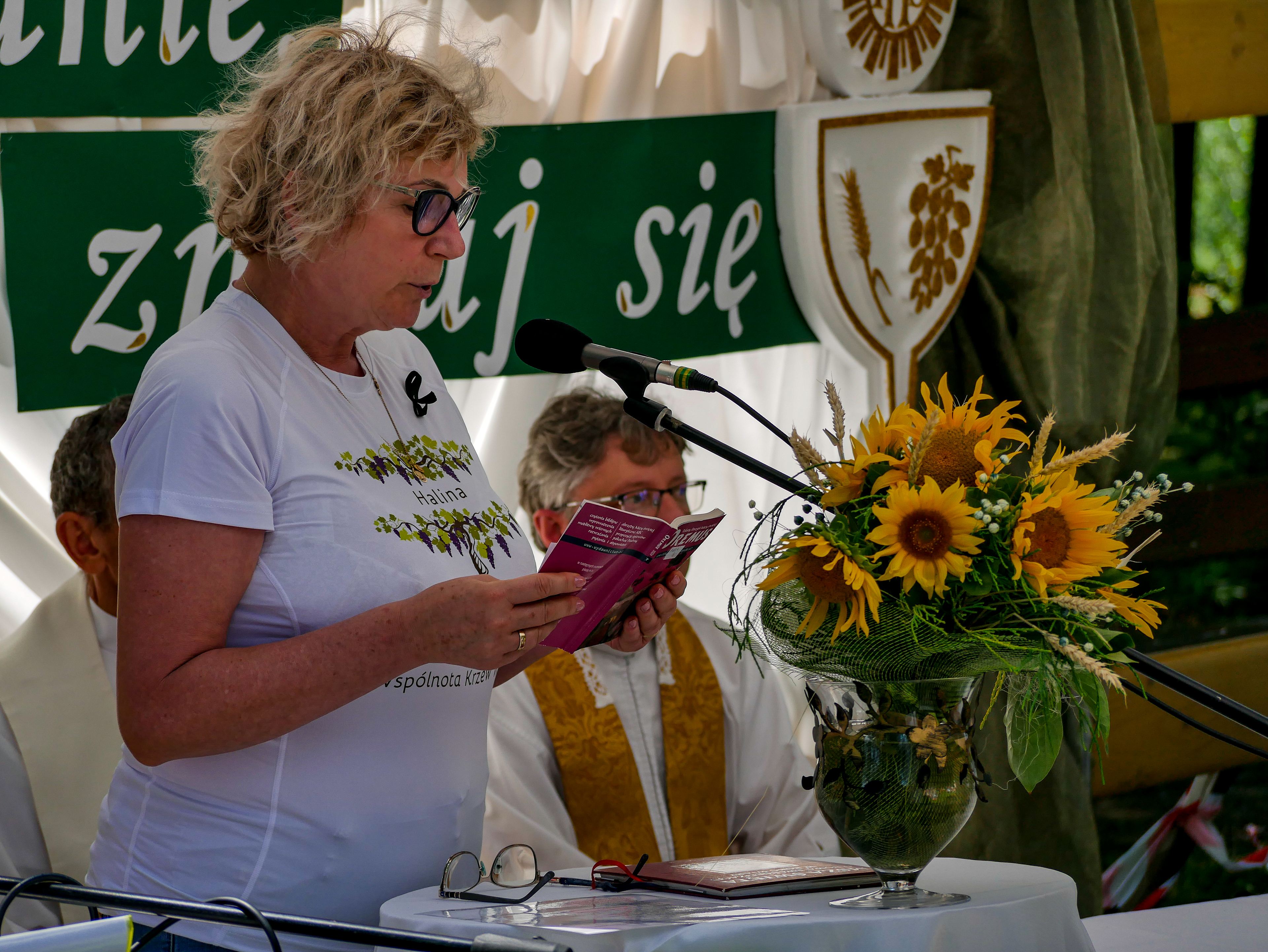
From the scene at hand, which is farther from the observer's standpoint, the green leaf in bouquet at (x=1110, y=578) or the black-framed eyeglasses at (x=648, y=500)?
the black-framed eyeglasses at (x=648, y=500)

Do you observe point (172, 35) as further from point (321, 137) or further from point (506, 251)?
point (321, 137)

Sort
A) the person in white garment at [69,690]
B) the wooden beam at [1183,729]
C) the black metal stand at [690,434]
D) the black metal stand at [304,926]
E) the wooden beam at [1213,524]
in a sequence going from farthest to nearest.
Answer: the wooden beam at [1213,524], the wooden beam at [1183,729], the person in white garment at [69,690], the black metal stand at [690,434], the black metal stand at [304,926]

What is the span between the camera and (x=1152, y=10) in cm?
362

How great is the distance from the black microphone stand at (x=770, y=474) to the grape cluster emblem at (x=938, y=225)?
73.1 inches

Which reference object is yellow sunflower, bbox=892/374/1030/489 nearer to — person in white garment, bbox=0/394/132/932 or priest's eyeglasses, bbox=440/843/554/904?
priest's eyeglasses, bbox=440/843/554/904

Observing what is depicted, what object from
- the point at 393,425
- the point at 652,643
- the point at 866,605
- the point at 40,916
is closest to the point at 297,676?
the point at 393,425

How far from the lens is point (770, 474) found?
4.73 feet

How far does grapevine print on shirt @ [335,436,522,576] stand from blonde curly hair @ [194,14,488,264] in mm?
246

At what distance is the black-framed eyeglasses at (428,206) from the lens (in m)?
1.46

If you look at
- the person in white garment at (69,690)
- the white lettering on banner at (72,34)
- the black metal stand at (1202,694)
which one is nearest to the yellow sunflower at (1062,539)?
the black metal stand at (1202,694)

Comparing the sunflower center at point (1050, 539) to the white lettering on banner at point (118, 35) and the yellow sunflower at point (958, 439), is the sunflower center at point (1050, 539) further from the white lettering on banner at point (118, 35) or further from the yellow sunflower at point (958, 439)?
the white lettering on banner at point (118, 35)

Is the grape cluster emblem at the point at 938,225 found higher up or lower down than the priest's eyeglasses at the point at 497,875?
higher up

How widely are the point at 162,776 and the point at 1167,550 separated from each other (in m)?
3.18

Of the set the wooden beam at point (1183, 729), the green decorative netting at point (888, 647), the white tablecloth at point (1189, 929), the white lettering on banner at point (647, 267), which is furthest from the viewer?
the wooden beam at point (1183, 729)
